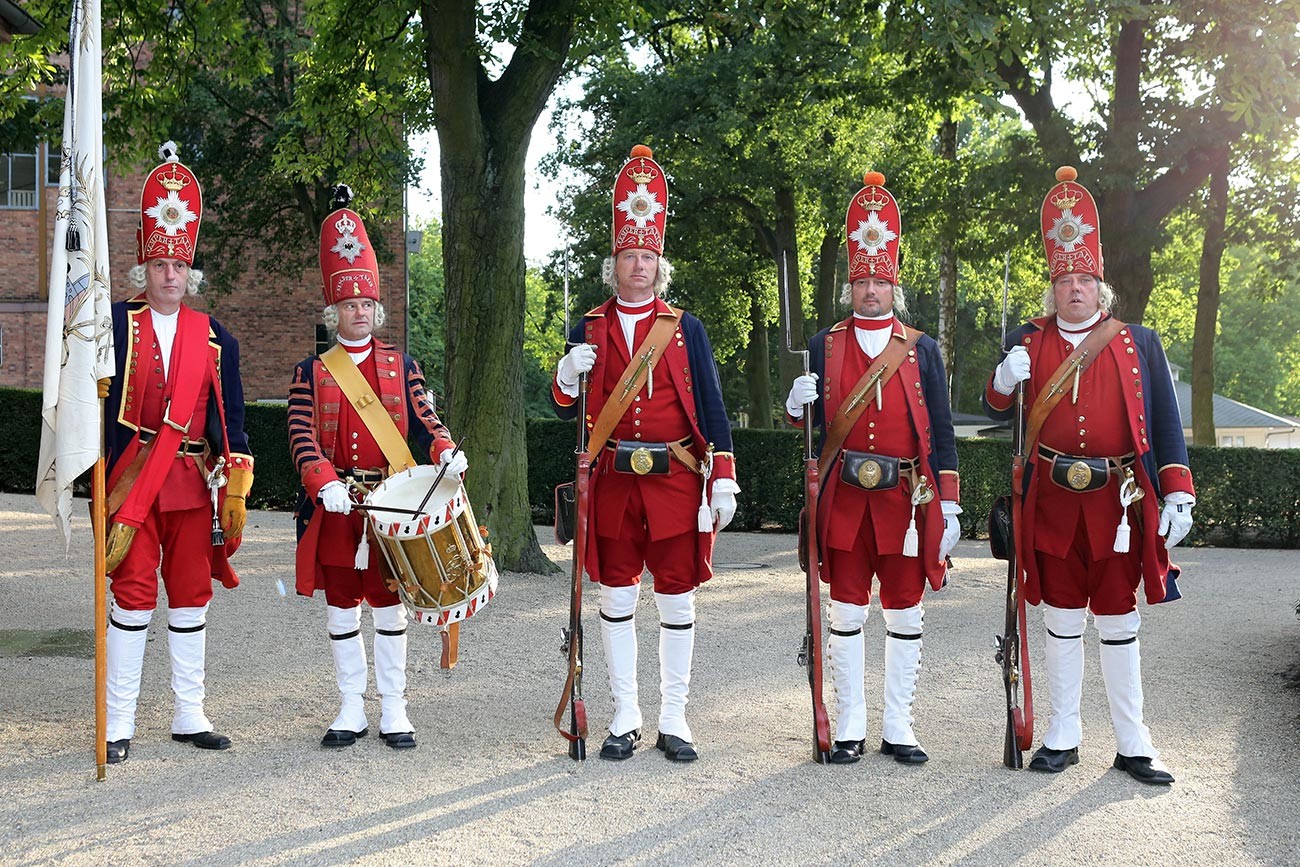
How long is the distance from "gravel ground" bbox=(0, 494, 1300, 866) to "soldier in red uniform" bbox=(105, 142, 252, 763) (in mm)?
420

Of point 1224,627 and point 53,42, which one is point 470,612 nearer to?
point 1224,627

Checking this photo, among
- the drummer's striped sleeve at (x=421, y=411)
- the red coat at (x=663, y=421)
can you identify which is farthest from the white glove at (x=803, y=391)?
the drummer's striped sleeve at (x=421, y=411)

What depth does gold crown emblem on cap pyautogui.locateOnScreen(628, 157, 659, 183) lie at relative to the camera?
6.08 meters

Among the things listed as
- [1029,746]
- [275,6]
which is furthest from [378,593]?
[275,6]

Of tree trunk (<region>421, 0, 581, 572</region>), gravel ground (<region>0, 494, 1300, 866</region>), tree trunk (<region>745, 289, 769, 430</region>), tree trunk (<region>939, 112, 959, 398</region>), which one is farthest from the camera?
tree trunk (<region>745, 289, 769, 430</region>)

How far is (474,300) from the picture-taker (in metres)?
11.0

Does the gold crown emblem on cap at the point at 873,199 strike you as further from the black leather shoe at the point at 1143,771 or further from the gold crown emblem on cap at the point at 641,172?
the black leather shoe at the point at 1143,771

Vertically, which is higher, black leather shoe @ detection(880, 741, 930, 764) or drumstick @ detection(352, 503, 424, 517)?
drumstick @ detection(352, 503, 424, 517)

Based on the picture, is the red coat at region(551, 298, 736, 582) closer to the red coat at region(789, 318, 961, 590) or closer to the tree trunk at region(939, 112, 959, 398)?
the red coat at region(789, 318, 961, 590)

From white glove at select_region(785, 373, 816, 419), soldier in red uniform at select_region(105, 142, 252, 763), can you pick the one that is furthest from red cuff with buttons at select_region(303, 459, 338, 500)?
white glove at select_region(785, 373, 816, 419)

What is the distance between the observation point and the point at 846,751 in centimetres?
584

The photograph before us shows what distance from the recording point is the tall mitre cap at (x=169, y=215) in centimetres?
595

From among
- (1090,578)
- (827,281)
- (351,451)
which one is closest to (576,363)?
(351,451)

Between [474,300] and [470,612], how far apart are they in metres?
5.57
